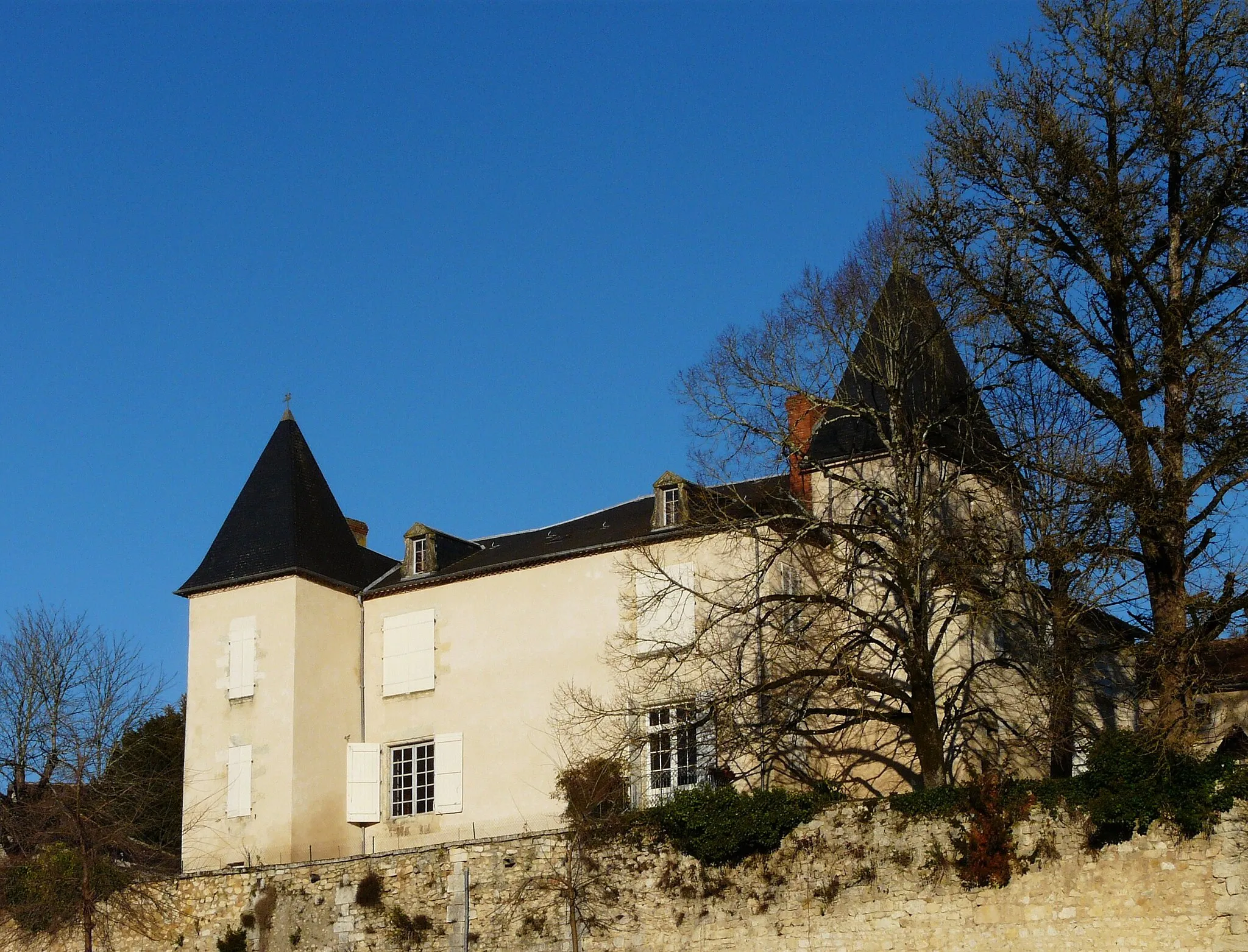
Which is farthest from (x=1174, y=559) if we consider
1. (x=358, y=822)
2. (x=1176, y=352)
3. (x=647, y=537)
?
(x=358, y=822)

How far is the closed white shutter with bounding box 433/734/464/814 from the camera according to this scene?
2397 centimetres

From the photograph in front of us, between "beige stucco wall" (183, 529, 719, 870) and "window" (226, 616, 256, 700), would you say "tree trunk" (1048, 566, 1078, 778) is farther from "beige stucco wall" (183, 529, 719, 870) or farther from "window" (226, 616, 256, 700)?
"window" (226, 616, 256, 700)

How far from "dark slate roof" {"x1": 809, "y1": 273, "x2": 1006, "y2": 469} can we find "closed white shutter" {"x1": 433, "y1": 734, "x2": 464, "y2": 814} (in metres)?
7.48

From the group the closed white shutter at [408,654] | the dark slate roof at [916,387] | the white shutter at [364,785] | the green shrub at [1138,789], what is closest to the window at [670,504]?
the dark slate roof at [916,387]

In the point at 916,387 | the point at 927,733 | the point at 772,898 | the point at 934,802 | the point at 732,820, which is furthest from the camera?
the point at 916,387

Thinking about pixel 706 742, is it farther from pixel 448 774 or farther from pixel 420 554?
pixel 420 554

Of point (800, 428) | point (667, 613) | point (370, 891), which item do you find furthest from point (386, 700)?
point (800, 428)

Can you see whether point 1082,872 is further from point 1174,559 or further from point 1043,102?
point 1043,102

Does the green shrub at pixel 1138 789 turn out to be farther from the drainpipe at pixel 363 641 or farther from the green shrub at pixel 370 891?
the drainpipe at pixel 363 641

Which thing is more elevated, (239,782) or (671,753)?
(671,753)

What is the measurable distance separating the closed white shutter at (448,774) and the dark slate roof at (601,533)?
2734 millimetres

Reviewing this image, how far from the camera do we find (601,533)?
2489 cm

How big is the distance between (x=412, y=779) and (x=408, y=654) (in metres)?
2.11

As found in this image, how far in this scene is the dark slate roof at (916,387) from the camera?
19.8 metres
